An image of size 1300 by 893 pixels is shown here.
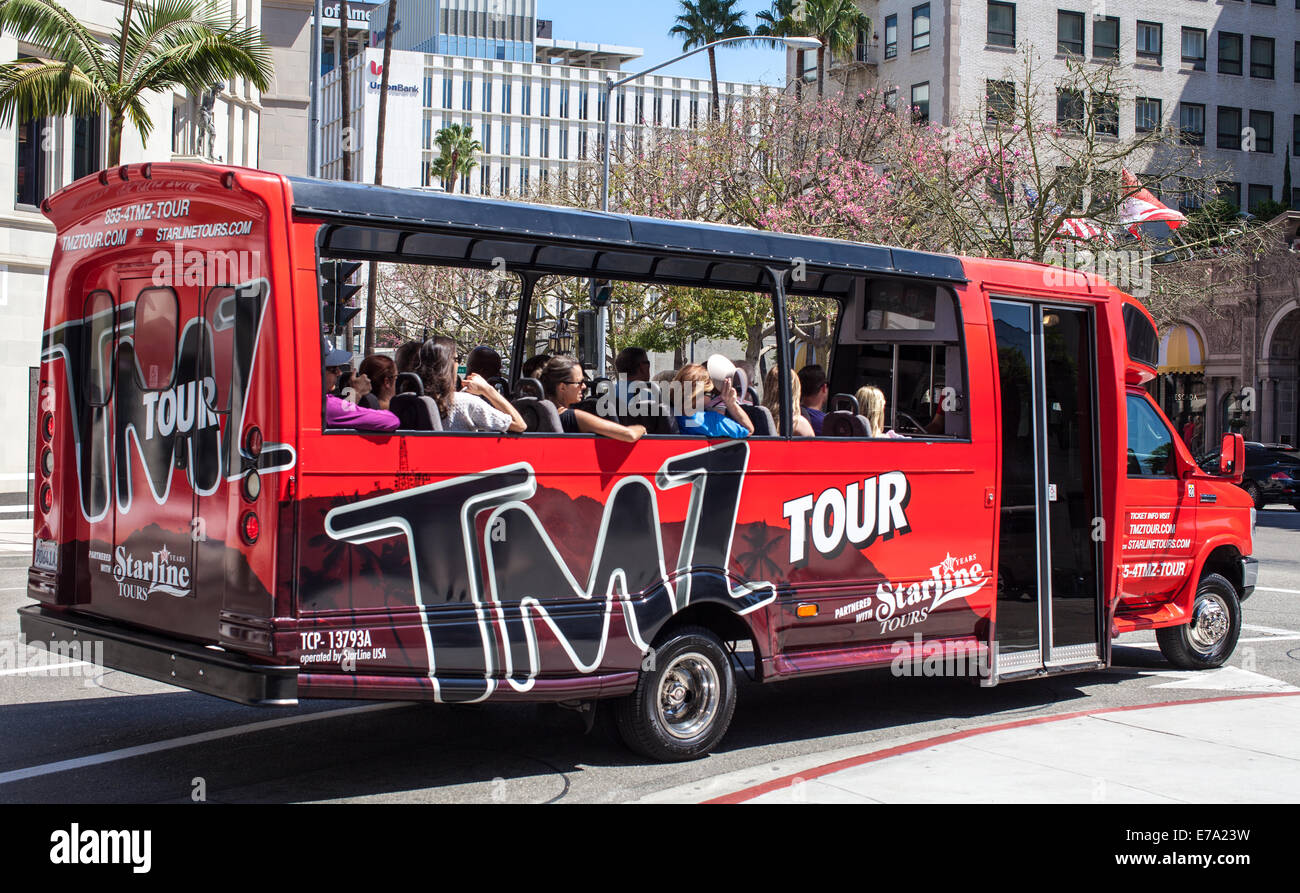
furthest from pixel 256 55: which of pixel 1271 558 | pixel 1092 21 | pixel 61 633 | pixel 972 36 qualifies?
pixel 1092 21

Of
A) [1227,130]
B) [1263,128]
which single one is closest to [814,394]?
[1227,130]

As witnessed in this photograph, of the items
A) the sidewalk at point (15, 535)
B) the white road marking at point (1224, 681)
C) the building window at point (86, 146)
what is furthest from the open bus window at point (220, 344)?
the building window at point (86, 146)

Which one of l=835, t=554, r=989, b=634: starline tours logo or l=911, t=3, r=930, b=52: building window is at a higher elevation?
l=911, t=3, r=930, b=52: building window

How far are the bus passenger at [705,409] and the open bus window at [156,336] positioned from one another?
2659 mm

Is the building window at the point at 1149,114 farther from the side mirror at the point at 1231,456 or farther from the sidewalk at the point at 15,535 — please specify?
the side mirror at the point at 1231,456

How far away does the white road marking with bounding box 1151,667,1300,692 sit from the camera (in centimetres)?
969

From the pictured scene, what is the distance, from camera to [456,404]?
683 cm

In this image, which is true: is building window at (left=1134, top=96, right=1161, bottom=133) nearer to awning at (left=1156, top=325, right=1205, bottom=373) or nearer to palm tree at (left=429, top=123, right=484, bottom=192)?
awning at (left=1156, top=325, right=1205, bottom=373)

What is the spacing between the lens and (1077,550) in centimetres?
934

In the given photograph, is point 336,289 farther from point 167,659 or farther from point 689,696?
point 689,696

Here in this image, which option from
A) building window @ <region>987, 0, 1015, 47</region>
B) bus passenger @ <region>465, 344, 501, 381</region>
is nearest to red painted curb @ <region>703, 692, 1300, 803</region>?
bus passenger @ <region>465, 344, 501, 381</region>

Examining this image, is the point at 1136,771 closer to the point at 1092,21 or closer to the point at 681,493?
the point at 681,493

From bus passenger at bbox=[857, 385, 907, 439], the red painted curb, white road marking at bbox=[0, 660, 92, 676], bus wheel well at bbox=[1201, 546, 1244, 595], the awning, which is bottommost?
the red painted curb

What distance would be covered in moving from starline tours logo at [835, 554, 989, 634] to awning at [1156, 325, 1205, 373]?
44346 millimetres
